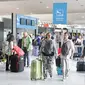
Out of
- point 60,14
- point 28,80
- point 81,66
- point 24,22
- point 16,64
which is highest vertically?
point 24,22

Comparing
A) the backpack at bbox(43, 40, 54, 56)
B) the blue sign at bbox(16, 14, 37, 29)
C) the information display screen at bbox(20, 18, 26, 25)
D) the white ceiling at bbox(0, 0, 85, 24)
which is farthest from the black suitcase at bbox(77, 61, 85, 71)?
the information display screen at bbox(20, 18, 26, 25)

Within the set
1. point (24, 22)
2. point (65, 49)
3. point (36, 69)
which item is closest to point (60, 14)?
point (65, 49)

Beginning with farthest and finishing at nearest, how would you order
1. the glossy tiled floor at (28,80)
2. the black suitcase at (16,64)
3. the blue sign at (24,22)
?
the blue sign at (24,22)
the black suitcase at (16,64)
the glossy tiled floor at (28,80)

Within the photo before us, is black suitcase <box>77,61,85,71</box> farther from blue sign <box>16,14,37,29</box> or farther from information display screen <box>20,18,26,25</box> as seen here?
information display screen <box>20,18,26,25</box>

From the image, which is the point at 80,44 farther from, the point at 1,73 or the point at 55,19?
the point at 1,73

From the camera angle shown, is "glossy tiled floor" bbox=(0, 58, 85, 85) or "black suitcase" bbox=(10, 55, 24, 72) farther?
"black suitcase" bbox=(10, 55, 24, 72)

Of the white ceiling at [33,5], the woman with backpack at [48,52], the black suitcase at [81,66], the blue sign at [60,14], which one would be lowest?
the black suitcase at [81,66]

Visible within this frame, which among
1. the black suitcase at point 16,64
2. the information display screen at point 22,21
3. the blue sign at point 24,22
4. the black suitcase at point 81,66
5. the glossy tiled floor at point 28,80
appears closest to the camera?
the glossy tiled floor at point 28,80

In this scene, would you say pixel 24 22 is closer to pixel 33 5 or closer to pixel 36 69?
pixel 33 5

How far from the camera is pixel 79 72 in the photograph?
10172 millimetres

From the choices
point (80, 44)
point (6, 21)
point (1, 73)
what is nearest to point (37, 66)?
point (1, 73)

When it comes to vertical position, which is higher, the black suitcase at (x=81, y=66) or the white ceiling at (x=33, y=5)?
the white ceiling at (x=33, y=5)

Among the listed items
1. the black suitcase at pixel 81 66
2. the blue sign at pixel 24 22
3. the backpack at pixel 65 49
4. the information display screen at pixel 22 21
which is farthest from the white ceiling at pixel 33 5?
the backpack at pixel 65 49

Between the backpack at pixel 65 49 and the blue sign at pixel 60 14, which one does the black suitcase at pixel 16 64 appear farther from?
the blue sign at pixel 60 14
